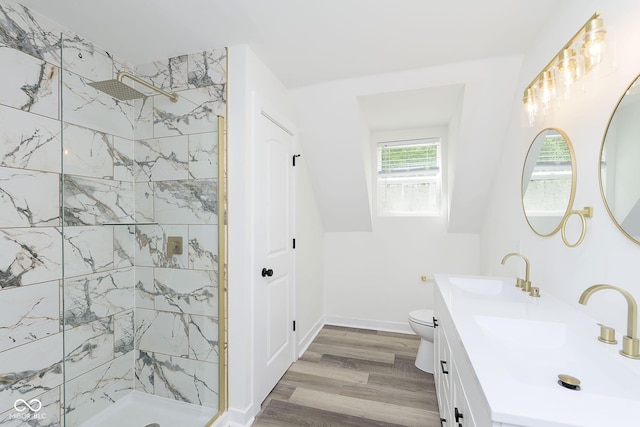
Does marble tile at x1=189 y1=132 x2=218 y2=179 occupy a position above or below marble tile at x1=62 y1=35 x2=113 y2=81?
below

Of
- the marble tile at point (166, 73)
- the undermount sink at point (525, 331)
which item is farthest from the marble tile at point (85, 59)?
the undermount sink at point (525, 331)

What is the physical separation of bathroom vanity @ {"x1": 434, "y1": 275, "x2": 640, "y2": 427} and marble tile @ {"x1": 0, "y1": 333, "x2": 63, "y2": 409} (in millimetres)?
2086

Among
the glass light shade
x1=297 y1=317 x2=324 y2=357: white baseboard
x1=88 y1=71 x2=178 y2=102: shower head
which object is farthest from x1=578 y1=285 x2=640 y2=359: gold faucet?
x1=88 y1=71 x2=178 y2=102: shower head

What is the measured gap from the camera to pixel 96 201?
182cm

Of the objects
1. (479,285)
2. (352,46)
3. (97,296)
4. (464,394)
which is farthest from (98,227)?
(479,285)

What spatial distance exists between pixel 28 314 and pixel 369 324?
290 cm

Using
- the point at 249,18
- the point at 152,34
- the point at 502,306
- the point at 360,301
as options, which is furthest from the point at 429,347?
the point at 152,34

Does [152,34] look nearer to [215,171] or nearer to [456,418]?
[215,171]

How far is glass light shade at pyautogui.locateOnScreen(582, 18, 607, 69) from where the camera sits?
108 centimetres

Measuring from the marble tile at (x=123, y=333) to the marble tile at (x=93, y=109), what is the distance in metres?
1.25

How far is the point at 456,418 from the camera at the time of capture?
1125 mm

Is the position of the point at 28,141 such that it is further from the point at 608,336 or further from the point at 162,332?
the point at 608,336

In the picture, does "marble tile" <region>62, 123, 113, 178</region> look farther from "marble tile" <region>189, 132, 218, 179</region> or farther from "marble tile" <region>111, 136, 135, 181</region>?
"marble tile" <region>189, 132, 218, 179</region>

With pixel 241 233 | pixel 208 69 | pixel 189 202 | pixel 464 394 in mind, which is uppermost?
pixel 208 69
